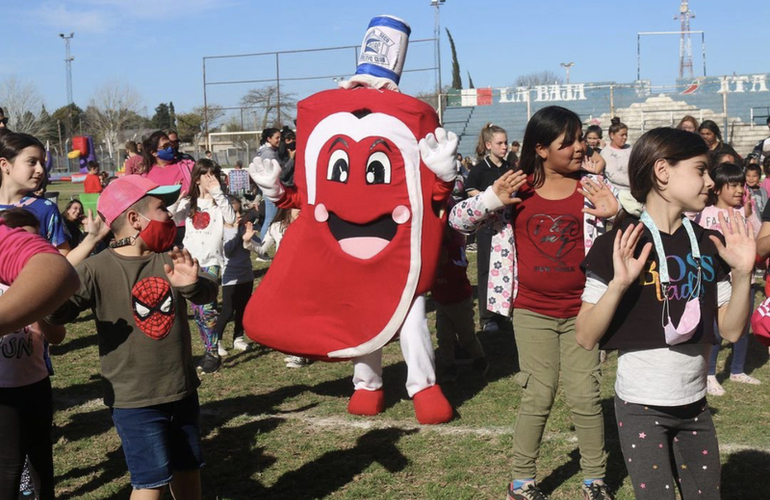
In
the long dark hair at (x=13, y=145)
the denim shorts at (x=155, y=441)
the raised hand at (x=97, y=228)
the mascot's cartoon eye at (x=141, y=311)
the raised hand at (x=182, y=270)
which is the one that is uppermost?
the long dark hair at (x=13, y=145)

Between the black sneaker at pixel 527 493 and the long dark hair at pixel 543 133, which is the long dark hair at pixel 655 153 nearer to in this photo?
the long dark hair at pixel 543 133

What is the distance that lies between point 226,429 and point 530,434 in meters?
2.36

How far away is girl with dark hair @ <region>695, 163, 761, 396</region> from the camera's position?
594 centimetres

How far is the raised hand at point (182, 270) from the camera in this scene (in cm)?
353

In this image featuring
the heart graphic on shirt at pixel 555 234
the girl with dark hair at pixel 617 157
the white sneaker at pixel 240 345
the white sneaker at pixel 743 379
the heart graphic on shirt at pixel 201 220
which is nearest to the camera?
the heart graphic on shirt at pixel 555 234

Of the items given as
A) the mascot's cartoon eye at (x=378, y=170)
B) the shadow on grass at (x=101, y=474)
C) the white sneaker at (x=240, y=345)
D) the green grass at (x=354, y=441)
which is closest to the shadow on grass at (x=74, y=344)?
the green grass at (x=354, y=441)

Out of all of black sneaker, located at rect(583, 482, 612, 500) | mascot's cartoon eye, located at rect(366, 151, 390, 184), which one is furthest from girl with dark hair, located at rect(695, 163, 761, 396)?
mascot's cartoon eye, located at rect(366, 151, 390, 184)

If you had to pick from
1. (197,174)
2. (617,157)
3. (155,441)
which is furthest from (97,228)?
(617,157)

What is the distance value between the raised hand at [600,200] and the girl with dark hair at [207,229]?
379cm

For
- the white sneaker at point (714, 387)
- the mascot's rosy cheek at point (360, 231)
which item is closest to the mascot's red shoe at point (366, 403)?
the mascot's rosy cheek at point (360, 231)

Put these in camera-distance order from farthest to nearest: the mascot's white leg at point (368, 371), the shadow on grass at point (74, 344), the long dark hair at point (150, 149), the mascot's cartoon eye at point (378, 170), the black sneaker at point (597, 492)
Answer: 1. the long dark hair at point (150, 149)
2. the shadow on grass at point (74, 344)
3. the mascot's white leg at point (368, 371)
4. the mascot's cartoon eye at point (378, 170)
5. the black sneaker at point (597, 492)

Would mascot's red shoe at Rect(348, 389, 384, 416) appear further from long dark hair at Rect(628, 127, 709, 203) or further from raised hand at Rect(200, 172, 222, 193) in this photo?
long dark hair at Rect(628, 127, 709, 203)

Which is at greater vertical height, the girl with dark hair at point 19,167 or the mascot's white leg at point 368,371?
the girl with dark hair at point 19,167

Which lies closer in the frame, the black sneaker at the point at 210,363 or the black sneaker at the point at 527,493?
the black sneaker at the point at 527,493
